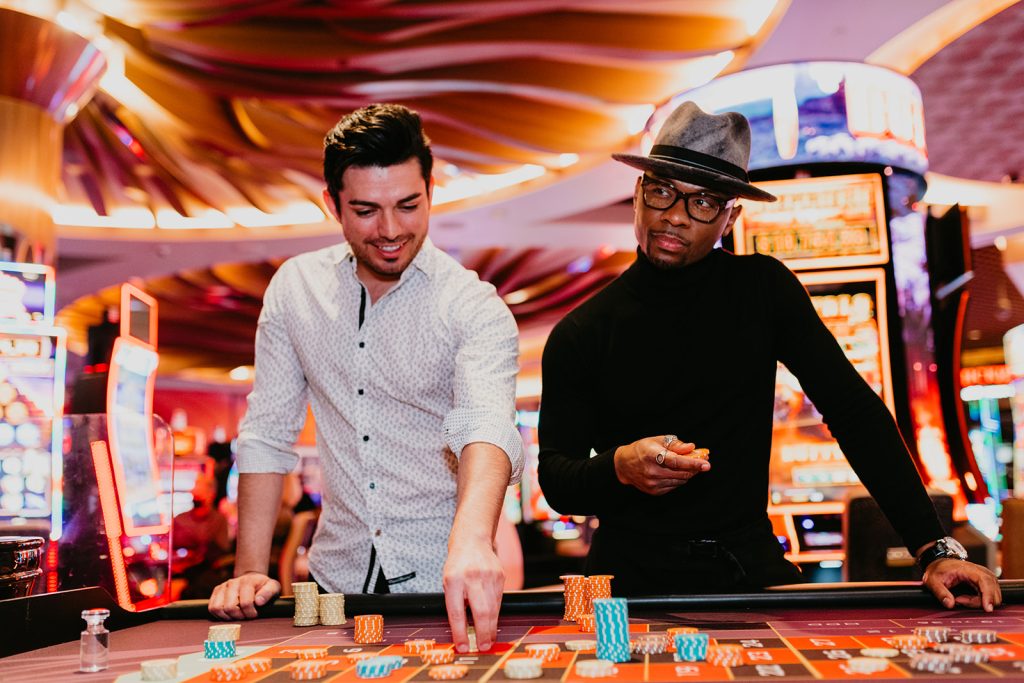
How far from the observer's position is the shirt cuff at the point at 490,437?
1.80 m

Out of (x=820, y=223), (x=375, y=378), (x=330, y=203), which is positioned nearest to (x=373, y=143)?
(x=330, y=203)

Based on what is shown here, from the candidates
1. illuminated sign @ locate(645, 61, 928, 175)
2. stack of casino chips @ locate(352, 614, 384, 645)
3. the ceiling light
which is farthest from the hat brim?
the ceiling light

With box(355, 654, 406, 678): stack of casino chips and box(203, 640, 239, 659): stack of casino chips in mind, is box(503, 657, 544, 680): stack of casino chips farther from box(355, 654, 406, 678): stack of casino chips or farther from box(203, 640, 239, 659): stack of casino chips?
box(203, 640, 239, 659): stack of casino chips

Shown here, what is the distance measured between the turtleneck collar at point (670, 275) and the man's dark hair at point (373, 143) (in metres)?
0.57

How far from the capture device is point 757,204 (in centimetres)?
527

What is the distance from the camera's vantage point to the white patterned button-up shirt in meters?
2.13

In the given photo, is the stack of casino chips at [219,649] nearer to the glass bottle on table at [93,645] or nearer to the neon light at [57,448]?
the glass bottle on table at [93,645]

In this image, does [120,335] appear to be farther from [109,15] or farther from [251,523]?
[109,15]

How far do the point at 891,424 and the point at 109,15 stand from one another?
21.0ft

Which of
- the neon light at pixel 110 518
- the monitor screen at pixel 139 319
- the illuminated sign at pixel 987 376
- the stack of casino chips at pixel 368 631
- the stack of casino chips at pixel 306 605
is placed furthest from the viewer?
the illuminated sign at pixel 987 376

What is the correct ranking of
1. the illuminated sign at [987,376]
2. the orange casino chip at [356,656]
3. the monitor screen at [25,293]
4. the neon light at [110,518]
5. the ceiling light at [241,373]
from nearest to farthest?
1. the orange casino chip at [356,656]
2. the neon light at [110,518]
3. the monitor screen at [25,293]
4. the illuminated sign at [987,376]
5. the ceiling light at [241,373]

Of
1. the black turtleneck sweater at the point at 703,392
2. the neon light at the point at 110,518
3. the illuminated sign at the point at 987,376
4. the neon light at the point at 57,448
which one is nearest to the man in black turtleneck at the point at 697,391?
the black turtleneck sweater at the point at 703,392

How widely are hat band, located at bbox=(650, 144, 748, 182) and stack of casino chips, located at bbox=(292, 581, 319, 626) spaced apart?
126 cm

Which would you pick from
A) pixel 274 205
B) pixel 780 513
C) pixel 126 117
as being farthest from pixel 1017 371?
pixel 126 117
